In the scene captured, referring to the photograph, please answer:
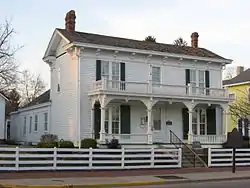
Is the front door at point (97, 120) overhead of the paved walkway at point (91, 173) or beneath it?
→ overhead

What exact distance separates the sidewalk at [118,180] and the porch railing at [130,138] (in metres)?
7.77

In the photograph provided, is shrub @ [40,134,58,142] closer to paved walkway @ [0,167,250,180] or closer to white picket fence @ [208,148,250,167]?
paved walkway @ [0,167,250,180]

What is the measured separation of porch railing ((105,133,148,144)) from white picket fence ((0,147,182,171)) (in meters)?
4.26

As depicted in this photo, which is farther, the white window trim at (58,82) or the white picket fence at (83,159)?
the white window trim at (58,82)

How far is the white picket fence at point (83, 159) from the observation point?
20125 millimetres

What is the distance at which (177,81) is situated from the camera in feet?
110

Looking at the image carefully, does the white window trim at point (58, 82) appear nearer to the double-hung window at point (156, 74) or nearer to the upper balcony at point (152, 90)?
the upper balcony at point (152, 90)

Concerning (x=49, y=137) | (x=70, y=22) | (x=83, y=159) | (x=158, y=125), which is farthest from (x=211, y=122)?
(x=83, y=159)

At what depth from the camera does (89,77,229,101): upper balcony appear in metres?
28.6

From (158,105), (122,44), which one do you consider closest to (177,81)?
(158,105)

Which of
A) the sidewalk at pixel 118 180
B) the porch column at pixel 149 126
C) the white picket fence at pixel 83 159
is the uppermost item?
the porch column at pixel 149 126

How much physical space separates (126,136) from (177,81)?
641 cm

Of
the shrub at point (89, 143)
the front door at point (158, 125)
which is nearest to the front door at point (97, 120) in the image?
the shrub at point (89, 143)

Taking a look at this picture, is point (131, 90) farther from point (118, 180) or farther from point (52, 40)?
point (118, 180)
